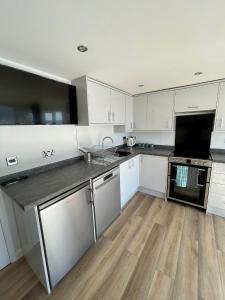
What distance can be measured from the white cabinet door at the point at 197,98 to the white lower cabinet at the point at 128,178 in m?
1.25

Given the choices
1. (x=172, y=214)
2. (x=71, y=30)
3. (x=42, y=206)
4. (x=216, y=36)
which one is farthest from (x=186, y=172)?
(x=71, y=30)

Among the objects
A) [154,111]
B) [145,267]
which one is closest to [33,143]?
[145,267]

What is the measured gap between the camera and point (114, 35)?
3.43 feet

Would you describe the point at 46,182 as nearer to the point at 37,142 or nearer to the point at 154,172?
the point at 37,142

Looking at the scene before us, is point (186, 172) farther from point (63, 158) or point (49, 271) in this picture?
point (49, 271)

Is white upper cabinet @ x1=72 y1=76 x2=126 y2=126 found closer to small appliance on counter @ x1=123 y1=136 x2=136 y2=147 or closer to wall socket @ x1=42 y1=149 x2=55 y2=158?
wall socket @ x1=42 y1=149 x2=55 y2=158

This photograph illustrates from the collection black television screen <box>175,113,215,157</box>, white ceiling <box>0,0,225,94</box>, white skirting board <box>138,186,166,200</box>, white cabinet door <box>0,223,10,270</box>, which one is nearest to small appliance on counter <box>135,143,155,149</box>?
black television screen <box>175,113,215,157</box>

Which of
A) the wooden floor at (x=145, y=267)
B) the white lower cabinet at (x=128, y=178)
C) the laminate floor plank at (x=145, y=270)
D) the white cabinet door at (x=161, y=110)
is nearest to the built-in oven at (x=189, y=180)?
the wooden floor at (x=145, y=267)

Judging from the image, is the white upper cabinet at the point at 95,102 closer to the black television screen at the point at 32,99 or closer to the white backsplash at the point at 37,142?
the black television screen at the point at 32,99

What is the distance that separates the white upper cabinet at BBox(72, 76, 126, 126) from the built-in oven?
135 cm

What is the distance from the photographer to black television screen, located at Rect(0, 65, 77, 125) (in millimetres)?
1278

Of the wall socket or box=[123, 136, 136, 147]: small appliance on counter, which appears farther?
box=[123, 136, 136, 147]: small appliance on counter

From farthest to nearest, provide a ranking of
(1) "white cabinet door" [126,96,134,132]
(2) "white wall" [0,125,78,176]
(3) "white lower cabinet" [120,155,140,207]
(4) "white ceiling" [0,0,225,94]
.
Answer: (1) "white cabinet door" [126,96,134,132] → (3) "white lower cabinet" [120,155,140,207] → (2) "white wall" [0,125,78,176] → (4) "white ceiling" [0,0,225,94]

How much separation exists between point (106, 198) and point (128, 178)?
71 centimetres
